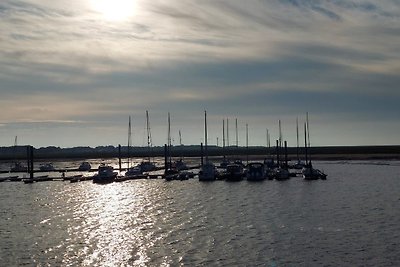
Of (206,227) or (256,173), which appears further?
(256,173)

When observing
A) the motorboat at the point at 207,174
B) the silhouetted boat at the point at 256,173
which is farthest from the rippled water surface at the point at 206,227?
the silhouetted boat at the point at 256,173

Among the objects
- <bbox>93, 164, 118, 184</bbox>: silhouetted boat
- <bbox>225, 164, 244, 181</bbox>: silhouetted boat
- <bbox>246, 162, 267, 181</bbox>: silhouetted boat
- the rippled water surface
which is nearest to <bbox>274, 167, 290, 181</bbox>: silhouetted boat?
<bbox>246, 162, 267, 181</bbox>: silhouetted boat

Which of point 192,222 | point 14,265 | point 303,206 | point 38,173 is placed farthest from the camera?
point 38,173

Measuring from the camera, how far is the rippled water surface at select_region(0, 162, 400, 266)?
1564 inches

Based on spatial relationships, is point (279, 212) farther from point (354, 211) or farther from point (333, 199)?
point (333, 199)

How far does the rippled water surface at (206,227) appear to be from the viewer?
39.7 m

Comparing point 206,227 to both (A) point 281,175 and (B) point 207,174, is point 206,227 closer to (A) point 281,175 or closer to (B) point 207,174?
(B) point 207,174

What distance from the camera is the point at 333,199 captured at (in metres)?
74.1

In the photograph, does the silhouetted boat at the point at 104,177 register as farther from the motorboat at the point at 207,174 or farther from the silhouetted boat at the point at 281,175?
the silhouetted boat at the point at 281,175

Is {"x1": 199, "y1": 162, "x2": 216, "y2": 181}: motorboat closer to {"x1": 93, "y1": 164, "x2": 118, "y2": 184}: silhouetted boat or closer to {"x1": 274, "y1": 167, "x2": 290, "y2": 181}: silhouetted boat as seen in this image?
{"x1": 274, "y1": 167, "x2": 290, "y2": 181}: silhouetted boat

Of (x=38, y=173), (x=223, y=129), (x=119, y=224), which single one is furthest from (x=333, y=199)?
(x=38, y=173)

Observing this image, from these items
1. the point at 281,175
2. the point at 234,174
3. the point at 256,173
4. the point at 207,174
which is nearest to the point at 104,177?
the point at 207,174

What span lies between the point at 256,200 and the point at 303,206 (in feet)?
28.1

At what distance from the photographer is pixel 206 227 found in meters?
Answer: 51.8
